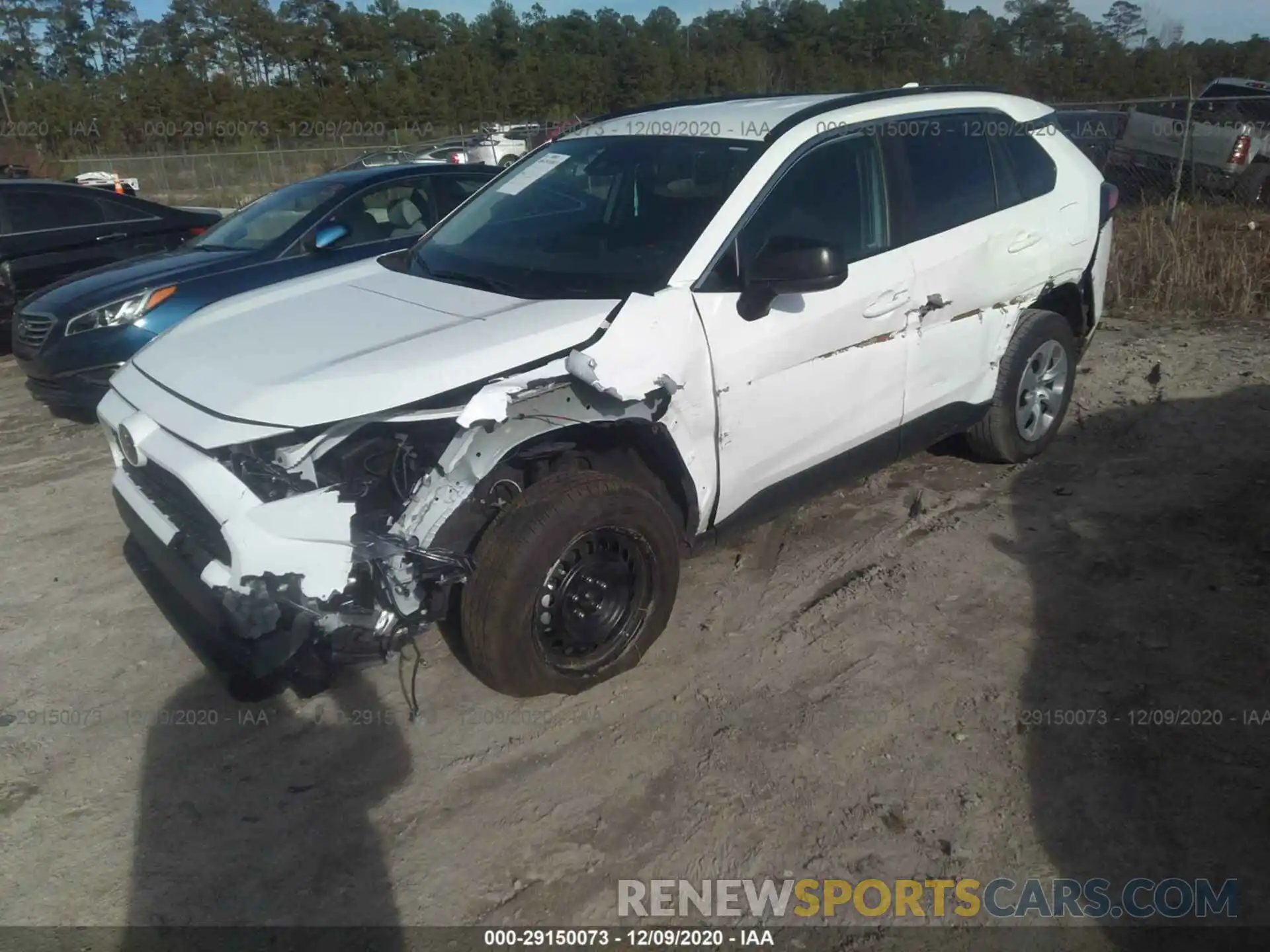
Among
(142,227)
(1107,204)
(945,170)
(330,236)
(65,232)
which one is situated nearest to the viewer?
(945,170)

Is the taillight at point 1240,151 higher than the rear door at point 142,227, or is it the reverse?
the rear door at point 142,227

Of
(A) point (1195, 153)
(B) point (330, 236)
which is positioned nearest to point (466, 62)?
(A) point (1195, 153)

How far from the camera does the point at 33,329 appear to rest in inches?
251

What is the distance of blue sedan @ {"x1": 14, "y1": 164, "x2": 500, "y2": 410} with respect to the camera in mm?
6121

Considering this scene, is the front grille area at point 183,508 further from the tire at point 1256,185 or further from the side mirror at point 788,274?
the tire at point 1256,185

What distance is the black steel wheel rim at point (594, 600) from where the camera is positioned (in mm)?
3262

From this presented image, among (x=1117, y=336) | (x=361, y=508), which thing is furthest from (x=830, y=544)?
(x=1117, y=336)

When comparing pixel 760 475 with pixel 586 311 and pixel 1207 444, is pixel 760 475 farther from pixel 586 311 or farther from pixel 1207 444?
pixel 1207 444

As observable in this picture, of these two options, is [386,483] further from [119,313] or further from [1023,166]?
[119,313]

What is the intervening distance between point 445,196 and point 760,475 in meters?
4.62

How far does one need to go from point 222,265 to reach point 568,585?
4.53m

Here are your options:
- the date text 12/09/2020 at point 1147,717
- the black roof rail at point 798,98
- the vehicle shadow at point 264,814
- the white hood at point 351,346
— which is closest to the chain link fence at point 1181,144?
the black roof rail at point 798,98

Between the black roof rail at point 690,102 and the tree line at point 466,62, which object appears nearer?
the black roof rail at point 690,102

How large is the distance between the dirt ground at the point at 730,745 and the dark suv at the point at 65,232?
507cm
